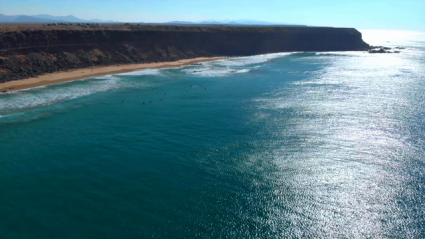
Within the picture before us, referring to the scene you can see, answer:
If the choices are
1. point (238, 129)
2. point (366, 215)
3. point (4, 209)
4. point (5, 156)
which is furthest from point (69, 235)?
point (238, 129)

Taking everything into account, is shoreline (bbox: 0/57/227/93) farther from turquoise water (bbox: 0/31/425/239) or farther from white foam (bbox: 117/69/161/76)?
turquoise water (bbox: 0/31/425/239)

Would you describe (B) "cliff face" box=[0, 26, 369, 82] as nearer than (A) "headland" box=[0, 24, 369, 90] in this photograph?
No

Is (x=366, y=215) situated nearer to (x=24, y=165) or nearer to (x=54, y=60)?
(x=24, y=165)

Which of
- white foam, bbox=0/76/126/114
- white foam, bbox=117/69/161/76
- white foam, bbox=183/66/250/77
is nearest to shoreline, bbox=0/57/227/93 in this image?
white foam, bbox=117/69/161/76

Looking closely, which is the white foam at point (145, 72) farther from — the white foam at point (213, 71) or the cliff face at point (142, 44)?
the cliff face at point (142, 44)

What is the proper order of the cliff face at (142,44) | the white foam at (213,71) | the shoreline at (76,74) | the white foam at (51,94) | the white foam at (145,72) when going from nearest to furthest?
the white foam at (51,94) < the shoreline at (76,74) < the cliff face at (142,44) < the white foam at (145,72) < the white foam at (213,71)

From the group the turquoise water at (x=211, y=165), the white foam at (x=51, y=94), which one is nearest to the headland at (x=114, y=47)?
the white foam at (x=51, y=94)
